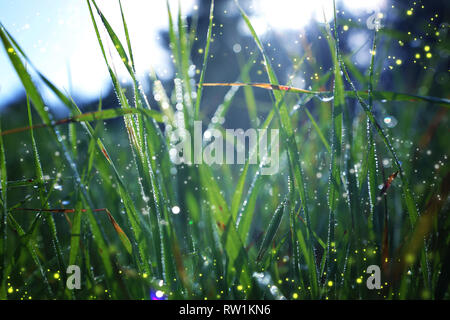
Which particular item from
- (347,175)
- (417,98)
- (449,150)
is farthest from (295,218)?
(449,150)

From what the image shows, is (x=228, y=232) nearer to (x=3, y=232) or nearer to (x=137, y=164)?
(x=137, y=164)

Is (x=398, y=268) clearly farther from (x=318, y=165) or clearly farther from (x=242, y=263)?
(x=318, y=165)

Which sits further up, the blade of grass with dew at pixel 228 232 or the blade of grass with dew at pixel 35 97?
the blade of grass with dew at pixel 35 97

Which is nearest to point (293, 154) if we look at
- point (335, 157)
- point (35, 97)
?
point (335, 157)

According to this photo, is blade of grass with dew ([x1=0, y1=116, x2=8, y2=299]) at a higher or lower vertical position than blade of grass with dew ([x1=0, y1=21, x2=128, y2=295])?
lower

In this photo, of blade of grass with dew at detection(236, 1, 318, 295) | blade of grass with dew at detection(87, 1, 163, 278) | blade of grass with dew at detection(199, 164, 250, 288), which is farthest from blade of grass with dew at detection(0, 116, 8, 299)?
blade of grass with dew at detection(236, 1, 318, 295)

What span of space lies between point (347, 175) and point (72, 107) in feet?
1.25

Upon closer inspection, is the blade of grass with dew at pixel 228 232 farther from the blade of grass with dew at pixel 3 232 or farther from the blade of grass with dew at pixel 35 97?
the blade of grass with dew at pixel 3 232

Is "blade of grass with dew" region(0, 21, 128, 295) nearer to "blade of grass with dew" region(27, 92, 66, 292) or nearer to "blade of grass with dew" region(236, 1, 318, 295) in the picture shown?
"blade of grass with dew" region(27, 92, 66, 292)

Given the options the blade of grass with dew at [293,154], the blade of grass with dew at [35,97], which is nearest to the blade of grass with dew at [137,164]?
the blade of grass with dew at [35,97]

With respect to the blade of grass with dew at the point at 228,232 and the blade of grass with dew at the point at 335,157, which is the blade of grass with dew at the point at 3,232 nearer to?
the blade of grass with dew at the point at 228,232

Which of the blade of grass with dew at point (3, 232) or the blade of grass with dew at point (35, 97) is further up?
the blade of grass with dew at point (35, 97)

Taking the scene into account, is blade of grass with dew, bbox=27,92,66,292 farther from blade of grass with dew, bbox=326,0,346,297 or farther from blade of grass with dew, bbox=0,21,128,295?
blade of grass with dew, bbox=326,0,346,297
